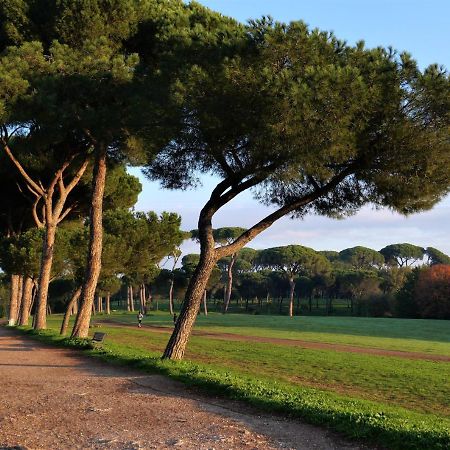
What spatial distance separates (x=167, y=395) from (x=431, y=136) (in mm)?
6601

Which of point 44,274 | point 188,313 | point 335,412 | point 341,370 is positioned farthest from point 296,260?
point 335,412

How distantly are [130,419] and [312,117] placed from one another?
5.80m

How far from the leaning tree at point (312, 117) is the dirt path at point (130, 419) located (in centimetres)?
276

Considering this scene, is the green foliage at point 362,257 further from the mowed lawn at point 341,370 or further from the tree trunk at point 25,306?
the tree trunk at point 25,306

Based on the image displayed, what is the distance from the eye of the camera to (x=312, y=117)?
9320 millimetres

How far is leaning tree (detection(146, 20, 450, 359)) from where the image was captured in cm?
933

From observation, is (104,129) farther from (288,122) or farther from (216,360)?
(216,360)

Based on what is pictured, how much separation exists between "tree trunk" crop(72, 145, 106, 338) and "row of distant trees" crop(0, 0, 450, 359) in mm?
44

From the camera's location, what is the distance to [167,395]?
7.73 meters

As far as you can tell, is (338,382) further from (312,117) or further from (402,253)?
(402,253)

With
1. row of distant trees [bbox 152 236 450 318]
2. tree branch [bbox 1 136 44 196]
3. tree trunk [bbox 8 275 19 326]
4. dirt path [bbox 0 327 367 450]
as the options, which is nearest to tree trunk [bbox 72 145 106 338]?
tree branch [bbox 1 136 44 196]

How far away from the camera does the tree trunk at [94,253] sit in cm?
1554

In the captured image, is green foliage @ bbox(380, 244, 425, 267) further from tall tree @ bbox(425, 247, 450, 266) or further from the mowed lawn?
the mowed lawn

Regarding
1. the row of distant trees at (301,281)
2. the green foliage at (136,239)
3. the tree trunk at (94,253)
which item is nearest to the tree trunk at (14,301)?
the green foliage at (136,239)
